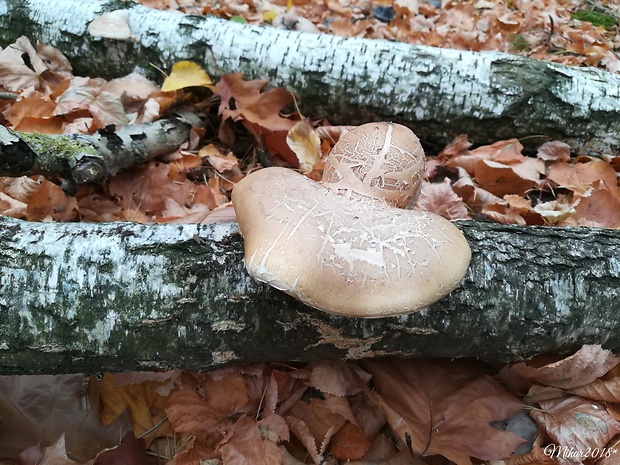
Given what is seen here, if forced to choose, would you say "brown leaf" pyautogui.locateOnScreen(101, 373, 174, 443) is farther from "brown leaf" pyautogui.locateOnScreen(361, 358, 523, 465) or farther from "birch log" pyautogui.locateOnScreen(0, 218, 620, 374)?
"brown leaf" pyautogui.locateOnScreen(361, 358, 523, 465)

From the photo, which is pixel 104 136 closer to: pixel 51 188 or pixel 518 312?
pixel 51 188

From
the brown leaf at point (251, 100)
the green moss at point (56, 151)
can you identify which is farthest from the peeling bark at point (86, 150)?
the brown leaf at point (251, 100)

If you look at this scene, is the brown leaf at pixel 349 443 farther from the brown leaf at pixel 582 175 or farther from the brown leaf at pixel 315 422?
the brown leaf at pixel 582 175

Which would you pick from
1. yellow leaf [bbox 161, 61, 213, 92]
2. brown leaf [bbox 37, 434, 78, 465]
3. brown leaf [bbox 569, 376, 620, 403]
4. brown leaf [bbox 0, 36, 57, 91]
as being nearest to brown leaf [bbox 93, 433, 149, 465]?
brown leaf [bbox 37, 434, 78, 465]

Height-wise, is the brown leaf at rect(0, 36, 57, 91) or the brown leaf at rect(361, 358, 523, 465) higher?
the brown leaf at rect(0, 36, 57, 91)

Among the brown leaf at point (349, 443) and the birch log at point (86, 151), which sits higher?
the birch log at point (86, 151)

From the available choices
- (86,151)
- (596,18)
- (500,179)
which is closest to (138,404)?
(86,151)

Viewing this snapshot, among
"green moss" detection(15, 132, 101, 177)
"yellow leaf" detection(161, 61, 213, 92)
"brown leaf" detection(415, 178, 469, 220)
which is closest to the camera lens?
"green moss" detection(15, 132, 101, 177)
